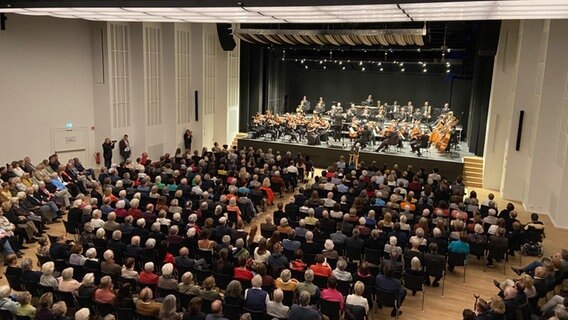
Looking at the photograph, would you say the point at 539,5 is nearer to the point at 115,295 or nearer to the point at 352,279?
the point at 352,279

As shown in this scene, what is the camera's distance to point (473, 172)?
18.1 metres

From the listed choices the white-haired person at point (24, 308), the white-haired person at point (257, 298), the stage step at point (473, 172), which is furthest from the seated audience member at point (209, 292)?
the stage step at point (473, 172)

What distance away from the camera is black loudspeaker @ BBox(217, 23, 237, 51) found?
21359 mm

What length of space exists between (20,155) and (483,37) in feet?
52.7

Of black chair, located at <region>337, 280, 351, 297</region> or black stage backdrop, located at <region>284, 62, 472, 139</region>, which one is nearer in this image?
black chair, located at <region>337, 280, 351, 297</region>

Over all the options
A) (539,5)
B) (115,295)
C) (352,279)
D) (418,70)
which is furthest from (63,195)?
(418,70)

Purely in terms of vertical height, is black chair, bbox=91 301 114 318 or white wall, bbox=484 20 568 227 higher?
white wall, bbox=484 20 568 227

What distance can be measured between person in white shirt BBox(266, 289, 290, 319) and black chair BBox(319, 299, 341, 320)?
632mm

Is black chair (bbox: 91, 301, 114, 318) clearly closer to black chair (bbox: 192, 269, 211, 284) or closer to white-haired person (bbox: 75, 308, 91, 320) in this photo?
white-haired person (bbox: 75, 308, 91, 320)

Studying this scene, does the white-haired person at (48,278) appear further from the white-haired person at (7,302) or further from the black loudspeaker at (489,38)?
the black loudspeaker at (489,38)

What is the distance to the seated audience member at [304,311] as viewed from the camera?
6.34 meters

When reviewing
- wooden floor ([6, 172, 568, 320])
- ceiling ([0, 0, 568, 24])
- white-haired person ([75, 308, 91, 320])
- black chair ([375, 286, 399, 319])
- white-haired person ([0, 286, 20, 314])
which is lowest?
wooden floor ([6, 172, 568, 320])

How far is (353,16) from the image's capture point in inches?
435

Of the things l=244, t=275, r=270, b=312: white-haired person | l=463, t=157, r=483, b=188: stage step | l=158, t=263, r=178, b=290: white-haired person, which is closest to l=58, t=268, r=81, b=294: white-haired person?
l=158, t=263, r=178, b=290: white-haired person
